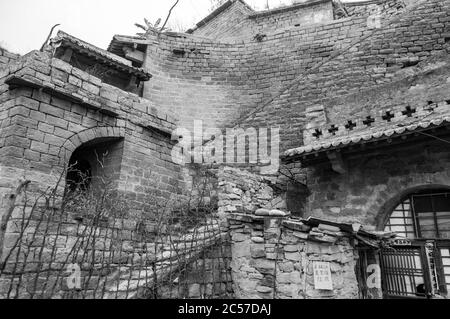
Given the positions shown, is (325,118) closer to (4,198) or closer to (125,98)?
(125,98)

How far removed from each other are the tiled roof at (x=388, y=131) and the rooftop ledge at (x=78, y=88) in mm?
2819

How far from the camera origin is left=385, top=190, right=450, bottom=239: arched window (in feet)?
18.1

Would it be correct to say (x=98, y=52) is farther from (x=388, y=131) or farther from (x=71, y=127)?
(x=388, y=131)

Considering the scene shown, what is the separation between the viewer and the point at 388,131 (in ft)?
17.5

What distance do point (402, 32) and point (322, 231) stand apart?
292 inches

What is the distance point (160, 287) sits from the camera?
3527mm

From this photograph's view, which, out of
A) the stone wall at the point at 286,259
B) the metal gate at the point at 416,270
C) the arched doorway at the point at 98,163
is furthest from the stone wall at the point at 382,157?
the arched doorway at the point at 98,163

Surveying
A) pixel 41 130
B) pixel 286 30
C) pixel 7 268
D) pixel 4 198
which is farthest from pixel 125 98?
pixel 286 30

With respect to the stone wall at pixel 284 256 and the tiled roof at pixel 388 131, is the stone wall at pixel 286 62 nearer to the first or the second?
the tiled roof at pixel 388 131

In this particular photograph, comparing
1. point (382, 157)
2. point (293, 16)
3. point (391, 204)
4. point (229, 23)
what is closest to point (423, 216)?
point (391, 204)

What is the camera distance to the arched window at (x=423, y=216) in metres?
5.50

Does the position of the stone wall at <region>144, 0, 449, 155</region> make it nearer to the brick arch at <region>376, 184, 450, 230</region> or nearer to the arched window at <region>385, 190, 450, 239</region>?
the brick arch at <region>376, 184, 450, 230</region>

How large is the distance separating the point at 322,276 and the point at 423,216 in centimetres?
282

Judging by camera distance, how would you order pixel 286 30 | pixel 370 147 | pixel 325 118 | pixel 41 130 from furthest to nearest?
pixel 286 30 < pixel 325 118 < pixel 370 147 < pixel 41 130
